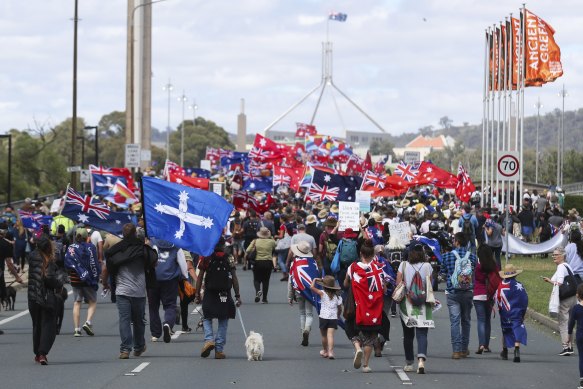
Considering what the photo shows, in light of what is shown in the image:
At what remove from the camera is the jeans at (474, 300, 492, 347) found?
17.2 m

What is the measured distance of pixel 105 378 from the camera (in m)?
14.7

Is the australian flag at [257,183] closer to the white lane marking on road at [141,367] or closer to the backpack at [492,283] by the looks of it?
the backpack at [492,283]

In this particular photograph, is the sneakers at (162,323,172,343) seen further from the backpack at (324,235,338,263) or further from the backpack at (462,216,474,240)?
the backpack at (462,216,474,240)

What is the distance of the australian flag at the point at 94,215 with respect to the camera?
22.8 m

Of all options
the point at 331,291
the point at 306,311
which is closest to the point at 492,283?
the point at 331,291

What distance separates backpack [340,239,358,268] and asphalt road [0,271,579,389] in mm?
1273

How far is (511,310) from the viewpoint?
1680 centimetres

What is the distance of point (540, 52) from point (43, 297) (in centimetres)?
3212

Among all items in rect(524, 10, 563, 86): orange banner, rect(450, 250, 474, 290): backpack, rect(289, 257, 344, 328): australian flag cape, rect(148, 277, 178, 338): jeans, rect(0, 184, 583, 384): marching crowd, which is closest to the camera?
rect(0, 184, 583, 384): marching crowd

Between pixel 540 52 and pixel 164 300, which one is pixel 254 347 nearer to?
pixel 164 300

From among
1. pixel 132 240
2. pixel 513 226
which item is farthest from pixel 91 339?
pixel 513 226

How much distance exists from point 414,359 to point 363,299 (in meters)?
1.86

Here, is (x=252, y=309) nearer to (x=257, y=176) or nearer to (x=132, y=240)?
(x=132, y=240)

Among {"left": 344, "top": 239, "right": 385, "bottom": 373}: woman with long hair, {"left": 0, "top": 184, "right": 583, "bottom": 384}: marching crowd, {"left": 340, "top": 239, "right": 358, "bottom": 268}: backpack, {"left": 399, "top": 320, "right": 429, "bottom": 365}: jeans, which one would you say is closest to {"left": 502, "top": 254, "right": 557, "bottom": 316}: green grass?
{"left": 340, "top": 239, "right": 358, "bottom": 268}: backpack
